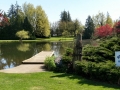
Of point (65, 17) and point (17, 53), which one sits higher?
point (65, 17)

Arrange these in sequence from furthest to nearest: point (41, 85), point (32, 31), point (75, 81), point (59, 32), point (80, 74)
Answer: point (59, 32) < point (32, 31) < point (80, 74) < point (75, 81) < point (41, 85)

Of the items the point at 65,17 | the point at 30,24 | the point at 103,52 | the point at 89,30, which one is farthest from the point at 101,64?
the point at 65,17

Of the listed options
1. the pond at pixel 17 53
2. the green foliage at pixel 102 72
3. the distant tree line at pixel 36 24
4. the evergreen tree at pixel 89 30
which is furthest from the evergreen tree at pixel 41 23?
the green foliage at pixel 102 72

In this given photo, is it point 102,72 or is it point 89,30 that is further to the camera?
point 89,30

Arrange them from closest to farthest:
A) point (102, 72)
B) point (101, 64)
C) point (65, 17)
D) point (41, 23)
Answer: point (102, 72), point (101, 64), point (41, 23), point (65, 17)

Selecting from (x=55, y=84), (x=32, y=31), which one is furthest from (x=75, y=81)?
(x=32, y=31)

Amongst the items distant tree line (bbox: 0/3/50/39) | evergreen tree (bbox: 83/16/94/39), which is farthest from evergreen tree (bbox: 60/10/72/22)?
distant tree line (bbox: 0/3/50/39)

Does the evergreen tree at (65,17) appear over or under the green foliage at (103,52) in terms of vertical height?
over

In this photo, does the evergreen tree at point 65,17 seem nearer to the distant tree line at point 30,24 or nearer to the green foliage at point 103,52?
the distant tree line at point 30,24

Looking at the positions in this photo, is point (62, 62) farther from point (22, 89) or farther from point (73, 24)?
point (73, 24)

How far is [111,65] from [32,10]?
177 feet

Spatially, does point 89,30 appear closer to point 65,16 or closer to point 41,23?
point 41,23

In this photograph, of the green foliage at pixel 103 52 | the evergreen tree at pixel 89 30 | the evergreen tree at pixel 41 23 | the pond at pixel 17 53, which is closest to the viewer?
the green foliage at pixel 103 52

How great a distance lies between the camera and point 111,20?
67.9 m
